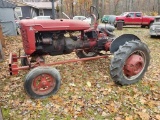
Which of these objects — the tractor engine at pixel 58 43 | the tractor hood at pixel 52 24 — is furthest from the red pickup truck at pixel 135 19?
the tractor hood at pixel 52 24

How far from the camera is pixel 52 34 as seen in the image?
3.90 meters

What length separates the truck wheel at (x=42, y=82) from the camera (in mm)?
3357

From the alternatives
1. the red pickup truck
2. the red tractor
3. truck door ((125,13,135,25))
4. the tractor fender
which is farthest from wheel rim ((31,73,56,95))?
truck door ((125,13,135,25))

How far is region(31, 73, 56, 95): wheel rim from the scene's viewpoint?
350cm

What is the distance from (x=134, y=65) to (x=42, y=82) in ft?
7.07

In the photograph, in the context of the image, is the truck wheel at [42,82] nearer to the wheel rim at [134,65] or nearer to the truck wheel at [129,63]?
the truck wheel at [129,63]

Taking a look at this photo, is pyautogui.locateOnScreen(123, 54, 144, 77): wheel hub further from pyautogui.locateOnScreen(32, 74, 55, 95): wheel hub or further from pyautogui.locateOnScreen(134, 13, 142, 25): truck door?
pyautogui.locateOnScreen(134, 13, 142, 25): truck door

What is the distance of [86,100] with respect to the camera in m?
3.67

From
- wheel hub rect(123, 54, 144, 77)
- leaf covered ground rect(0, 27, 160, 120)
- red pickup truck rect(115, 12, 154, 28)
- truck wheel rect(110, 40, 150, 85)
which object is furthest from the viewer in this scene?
red pickup truck rect(115, 12, 154, 28)

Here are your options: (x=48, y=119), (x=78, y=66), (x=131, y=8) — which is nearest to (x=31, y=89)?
(x=48, y=119)

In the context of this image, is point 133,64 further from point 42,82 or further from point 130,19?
point 130,19

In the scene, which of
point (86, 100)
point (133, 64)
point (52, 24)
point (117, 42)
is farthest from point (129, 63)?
point (52, 24)

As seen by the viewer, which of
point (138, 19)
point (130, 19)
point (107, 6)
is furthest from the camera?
point (107, 6)

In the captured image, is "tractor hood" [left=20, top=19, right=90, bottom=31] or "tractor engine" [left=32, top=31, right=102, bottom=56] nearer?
"tractor hood" [left=20, top=19, right=90, bottom=31]
